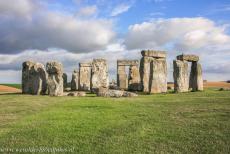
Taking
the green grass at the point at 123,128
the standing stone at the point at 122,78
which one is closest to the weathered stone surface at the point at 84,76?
the standing stone at the point at 122,78

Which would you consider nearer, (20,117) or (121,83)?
(20,117)

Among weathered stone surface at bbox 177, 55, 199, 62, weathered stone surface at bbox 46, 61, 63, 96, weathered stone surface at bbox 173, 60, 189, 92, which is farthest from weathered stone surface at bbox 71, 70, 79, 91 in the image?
weathered stone surface at bbox 173, 60, 189, 92

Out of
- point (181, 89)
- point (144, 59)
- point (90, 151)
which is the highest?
point (144, 59)

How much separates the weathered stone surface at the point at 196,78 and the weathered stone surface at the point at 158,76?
2.84m

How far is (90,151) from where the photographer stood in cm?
1144

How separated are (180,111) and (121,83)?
23450 mm

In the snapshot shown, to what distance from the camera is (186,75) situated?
31203 mm

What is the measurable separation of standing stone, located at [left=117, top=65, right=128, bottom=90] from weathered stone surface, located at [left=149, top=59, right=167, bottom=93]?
934 cm

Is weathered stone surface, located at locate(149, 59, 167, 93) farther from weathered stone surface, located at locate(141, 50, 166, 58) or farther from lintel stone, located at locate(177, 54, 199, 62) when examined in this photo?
weathered stone surface, located at locate(141, 50, 166, 58)

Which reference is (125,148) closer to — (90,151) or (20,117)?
(90,151)

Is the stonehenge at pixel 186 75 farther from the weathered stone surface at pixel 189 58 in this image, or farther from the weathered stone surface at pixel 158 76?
the weathered stone surface at pixel 158 76

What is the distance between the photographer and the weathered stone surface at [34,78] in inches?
1167

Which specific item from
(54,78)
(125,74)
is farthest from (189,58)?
(54,78)

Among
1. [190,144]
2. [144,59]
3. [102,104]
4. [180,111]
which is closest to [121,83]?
[144,59]
